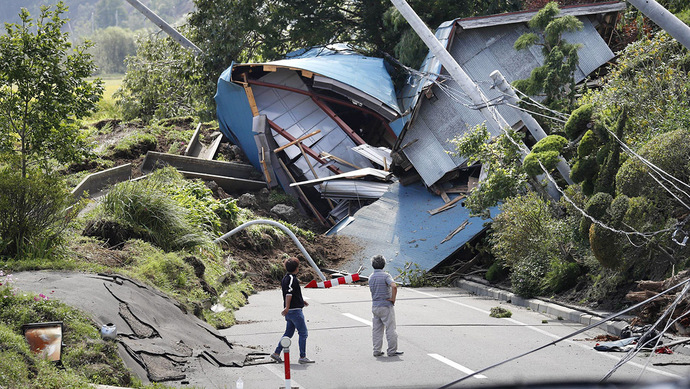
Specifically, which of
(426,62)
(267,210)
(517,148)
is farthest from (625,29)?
(267,210)

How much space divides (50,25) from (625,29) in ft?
54.4

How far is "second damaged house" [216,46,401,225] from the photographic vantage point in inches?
930

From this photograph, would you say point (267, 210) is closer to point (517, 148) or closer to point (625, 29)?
point (517, 148)

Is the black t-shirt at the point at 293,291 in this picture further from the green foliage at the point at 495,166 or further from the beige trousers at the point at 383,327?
the green foliage at the point at 495,166

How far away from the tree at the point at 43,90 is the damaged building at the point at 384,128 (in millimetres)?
8122

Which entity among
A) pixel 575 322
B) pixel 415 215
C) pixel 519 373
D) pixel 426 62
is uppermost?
pixel 426 62

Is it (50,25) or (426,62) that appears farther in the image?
(426,62)

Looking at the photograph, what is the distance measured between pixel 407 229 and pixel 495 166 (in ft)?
13.3

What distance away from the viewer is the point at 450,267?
60.2ft

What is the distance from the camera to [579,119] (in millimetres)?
15445

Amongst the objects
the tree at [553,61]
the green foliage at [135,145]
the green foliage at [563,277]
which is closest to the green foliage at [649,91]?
the tree at [553,61]

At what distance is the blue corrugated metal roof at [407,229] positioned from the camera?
18.7 m

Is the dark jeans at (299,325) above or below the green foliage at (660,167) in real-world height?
above

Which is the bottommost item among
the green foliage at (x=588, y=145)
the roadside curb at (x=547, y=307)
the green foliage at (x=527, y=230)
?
the roadside curb at (x=547, y=307)
